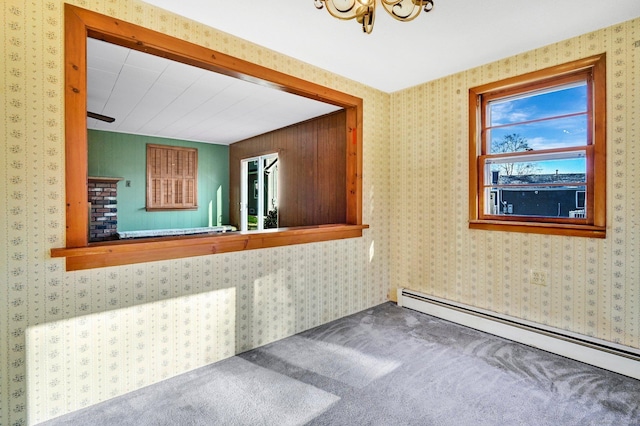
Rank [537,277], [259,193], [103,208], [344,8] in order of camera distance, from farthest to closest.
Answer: [259,193]
[103,208]
[537,277]
[344,8]

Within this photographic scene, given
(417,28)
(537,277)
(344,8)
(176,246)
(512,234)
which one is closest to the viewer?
(344,8)

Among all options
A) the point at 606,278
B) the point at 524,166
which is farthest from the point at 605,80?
the point at 606,278

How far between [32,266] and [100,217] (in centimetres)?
454

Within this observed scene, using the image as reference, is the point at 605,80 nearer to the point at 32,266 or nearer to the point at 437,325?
the point at 437,325

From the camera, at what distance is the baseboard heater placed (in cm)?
232

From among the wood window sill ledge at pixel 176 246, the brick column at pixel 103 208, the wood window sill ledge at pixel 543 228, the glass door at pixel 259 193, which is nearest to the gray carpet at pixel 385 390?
the wood window sill ledge at pixel 176 246

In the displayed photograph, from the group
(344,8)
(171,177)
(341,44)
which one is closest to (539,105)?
(341,44)

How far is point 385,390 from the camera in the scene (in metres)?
2.13

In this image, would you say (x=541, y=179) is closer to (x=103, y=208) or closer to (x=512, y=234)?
(x=512, y=234)

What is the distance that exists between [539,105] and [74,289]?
372cm

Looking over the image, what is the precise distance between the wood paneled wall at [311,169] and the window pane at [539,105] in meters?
1.82

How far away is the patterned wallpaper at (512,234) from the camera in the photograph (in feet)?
7.72

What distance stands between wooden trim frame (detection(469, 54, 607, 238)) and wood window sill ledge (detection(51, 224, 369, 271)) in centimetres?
145

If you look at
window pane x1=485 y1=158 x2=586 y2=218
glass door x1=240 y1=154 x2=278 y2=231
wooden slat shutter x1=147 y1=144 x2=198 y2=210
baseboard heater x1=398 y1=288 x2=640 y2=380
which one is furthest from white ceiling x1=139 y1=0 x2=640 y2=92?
wooden slat shutter x1=147 y1=144 x2=198 y2=210
